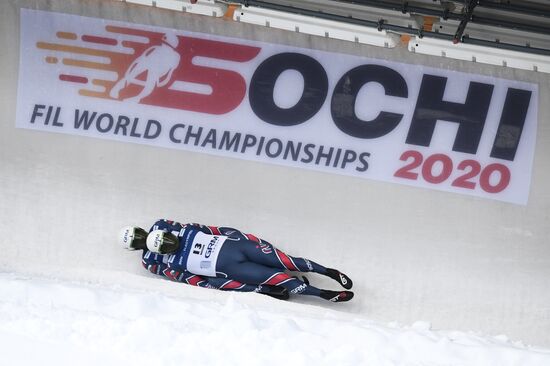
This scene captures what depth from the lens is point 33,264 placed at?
7.63m

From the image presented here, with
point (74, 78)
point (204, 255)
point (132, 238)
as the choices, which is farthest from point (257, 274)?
point (74, 78)

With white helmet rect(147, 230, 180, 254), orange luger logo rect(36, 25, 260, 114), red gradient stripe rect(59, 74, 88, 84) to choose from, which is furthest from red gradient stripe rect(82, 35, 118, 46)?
white helmet rect(147, 230, 180, 254)

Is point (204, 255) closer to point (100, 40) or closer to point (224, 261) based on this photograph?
point (224, 261)

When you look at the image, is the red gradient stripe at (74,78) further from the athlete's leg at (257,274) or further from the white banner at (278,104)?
the athlete's leg at (257,274)

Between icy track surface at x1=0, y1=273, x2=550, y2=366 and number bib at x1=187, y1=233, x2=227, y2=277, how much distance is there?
99 centimetres

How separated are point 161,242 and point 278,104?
152 cm

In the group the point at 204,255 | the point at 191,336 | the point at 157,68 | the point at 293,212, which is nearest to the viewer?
the point at 191,336

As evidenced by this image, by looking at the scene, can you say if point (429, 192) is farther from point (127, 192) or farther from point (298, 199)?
point (127, 192)

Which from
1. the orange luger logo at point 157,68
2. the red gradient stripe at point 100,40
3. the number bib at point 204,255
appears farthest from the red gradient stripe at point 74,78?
the number bib at point 204,255

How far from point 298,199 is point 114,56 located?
1919 mm

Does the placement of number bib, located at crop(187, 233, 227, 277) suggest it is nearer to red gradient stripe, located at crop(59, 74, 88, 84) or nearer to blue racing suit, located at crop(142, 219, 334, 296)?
blue racing suit, located at crop(142, 219, 334, 296)

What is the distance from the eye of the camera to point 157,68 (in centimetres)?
799

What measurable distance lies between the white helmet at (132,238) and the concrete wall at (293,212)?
339 millimetres

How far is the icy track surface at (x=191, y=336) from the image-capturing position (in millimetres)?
5203
